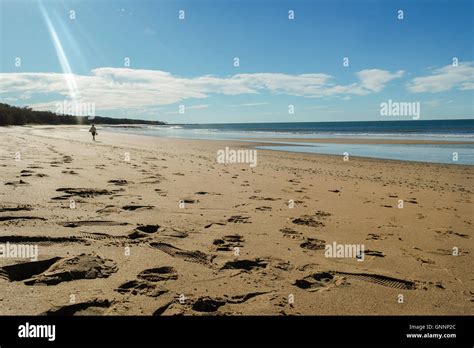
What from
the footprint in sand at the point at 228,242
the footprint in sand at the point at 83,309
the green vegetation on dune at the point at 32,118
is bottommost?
the footprint in sand at the point at 83,309

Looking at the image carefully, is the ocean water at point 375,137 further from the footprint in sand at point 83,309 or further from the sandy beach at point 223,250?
the footprint in sand at point 83,309

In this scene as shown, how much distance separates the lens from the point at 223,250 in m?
5.01

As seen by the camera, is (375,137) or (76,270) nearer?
(76,270)

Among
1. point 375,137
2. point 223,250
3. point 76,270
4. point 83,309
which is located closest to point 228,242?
point 223,250

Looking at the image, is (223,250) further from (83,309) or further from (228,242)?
(83,309)

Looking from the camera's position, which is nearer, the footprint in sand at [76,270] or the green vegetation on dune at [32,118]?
the footprint in sand at [76,270]

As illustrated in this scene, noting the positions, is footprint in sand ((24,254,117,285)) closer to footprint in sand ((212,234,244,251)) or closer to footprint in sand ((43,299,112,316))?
footprint in sand ((43,299,112,316))

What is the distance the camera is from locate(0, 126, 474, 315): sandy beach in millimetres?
3643

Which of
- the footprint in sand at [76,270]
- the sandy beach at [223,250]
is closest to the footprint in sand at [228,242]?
the sandy beach at [223,250]

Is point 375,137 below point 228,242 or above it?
above

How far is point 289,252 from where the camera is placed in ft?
16.6

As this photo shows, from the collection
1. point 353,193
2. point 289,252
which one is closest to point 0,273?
point 289,252

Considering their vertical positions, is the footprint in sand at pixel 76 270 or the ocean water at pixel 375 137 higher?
the ocean water at pixel 375 137

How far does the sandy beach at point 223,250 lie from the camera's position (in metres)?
3.64
